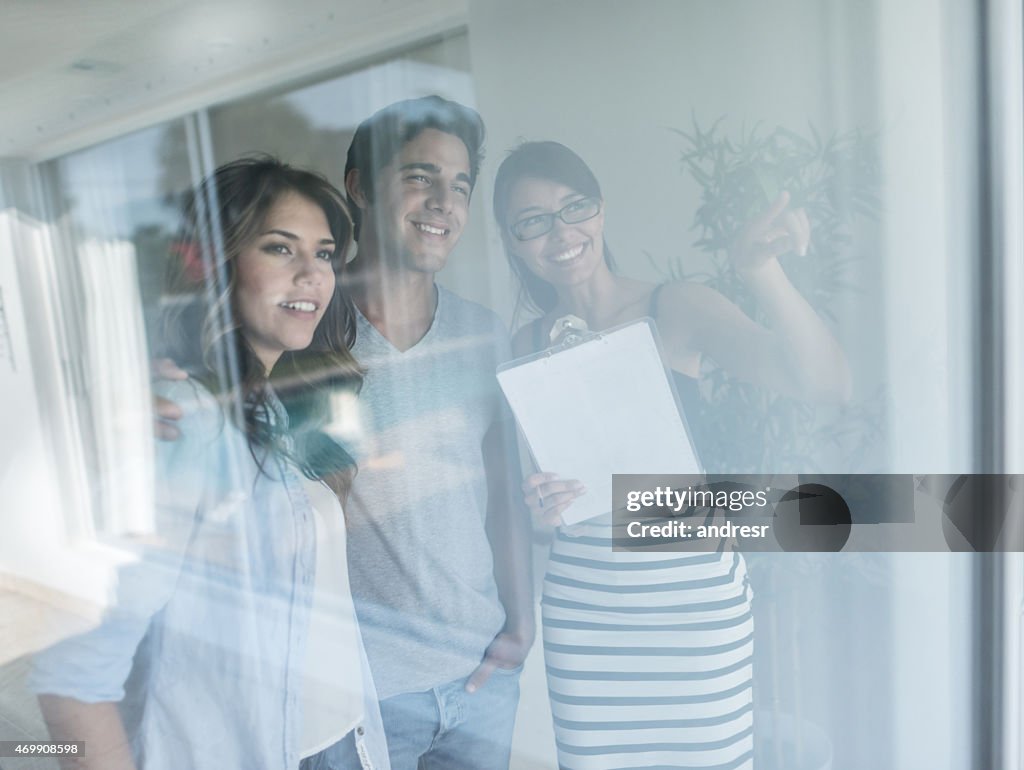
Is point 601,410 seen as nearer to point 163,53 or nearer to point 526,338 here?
point 526,338

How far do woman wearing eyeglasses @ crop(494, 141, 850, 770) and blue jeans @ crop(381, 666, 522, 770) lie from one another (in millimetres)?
89

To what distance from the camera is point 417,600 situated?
4.17 feet

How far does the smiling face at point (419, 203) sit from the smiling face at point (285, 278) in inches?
2.7

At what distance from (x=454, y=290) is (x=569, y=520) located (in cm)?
40

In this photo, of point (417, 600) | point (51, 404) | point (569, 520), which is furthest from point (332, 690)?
point (51, 404)

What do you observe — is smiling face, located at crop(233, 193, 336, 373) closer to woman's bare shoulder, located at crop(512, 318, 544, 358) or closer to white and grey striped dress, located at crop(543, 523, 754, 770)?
woman's bare shoulder, located at crop(512, 318, 544, 358)

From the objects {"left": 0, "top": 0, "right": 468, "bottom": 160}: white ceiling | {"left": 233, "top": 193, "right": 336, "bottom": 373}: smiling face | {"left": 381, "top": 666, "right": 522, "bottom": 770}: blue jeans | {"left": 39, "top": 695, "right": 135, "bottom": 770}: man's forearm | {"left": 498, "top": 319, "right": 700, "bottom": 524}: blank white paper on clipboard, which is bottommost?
{"left": 381, "top": 666, "right": 522, "bottom": 770}: blue jeans

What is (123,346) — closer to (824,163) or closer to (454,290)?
(454,290)

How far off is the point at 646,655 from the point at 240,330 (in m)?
0.83

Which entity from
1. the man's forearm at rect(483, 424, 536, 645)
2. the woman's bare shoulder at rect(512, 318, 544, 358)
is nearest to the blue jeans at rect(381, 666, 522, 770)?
the man's forearm at rect(483, 424, 536, 645)

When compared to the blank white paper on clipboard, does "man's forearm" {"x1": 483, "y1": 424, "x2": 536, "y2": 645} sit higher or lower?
lower

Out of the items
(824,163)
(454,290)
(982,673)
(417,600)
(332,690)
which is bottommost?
(982,673)

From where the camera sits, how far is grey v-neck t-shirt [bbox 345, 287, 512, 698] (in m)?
1.21

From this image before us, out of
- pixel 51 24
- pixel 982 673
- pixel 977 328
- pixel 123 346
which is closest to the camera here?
pixel 51 24
